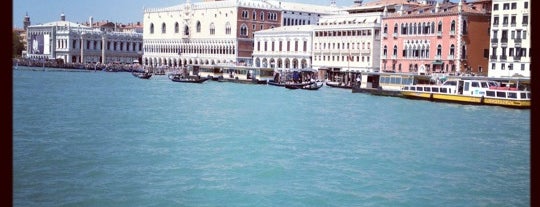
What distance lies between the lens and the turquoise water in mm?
8500

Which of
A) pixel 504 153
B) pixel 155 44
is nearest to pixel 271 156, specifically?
pixel 504 153

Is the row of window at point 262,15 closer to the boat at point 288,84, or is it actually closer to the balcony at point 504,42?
the boat at point 288,84

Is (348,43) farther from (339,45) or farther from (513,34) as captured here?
(513,34)

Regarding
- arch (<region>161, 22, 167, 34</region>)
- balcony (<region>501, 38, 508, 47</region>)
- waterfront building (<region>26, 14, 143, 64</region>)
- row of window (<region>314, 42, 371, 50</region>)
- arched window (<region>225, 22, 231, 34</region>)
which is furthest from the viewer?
waterfront building (<region>26, 14, 143, 64</region>)

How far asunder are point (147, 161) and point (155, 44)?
51.8 metres

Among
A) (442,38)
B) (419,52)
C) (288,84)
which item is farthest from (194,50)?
(442,38)

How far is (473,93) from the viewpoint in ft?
82.9

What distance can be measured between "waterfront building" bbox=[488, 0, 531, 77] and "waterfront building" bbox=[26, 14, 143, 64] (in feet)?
149

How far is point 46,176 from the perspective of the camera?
917 centimetres

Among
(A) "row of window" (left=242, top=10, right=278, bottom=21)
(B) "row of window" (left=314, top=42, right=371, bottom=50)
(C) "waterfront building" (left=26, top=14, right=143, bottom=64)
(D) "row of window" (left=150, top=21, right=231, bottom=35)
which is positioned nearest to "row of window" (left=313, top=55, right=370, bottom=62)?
(B) "row of window" (left=314, top=42, right=371, bottom=50)

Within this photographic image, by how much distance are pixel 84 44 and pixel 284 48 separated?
1170 inches

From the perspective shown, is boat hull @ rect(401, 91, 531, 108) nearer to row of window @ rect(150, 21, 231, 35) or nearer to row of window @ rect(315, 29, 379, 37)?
row of window @ rect(315, 29, 379, 37)

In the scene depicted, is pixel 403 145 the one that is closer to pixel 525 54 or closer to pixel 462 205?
pixel 462 205

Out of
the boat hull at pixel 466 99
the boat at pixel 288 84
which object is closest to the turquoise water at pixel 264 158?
the boat hull at pixel 466 99
